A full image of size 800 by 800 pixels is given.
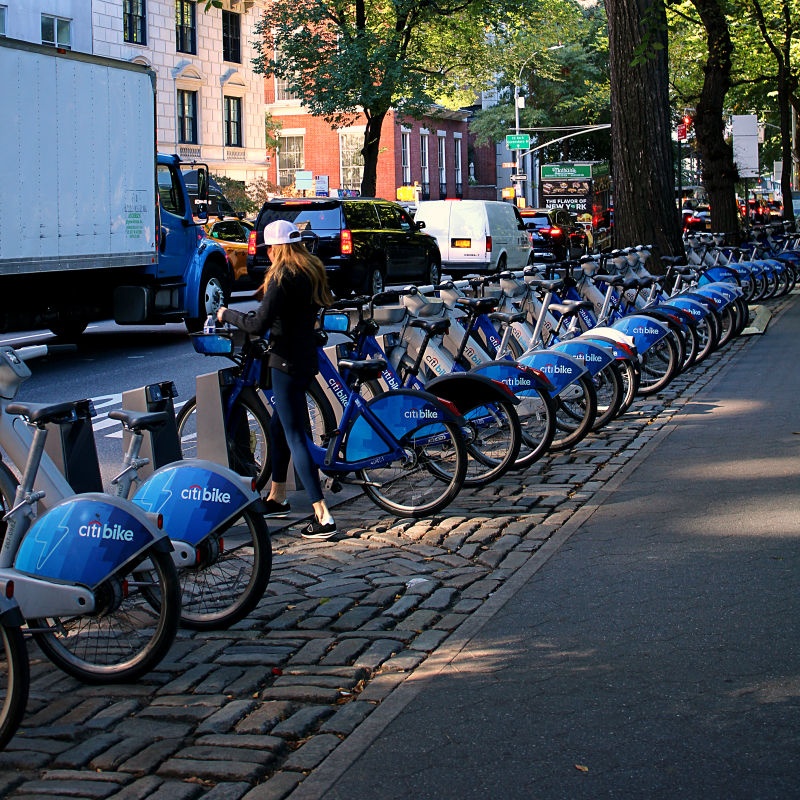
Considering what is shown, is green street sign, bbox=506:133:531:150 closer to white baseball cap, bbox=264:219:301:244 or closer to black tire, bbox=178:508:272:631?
white baseball cap, bbox=264:219:301:244

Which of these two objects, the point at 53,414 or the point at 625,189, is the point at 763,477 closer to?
the point at 53,414

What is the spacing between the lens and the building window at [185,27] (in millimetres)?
44344

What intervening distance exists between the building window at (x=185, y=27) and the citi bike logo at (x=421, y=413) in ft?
131

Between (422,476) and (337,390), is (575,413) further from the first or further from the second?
(337,390)

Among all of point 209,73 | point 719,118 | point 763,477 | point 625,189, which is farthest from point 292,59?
point 763,477

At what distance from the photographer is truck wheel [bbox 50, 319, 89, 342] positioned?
54.1 ft

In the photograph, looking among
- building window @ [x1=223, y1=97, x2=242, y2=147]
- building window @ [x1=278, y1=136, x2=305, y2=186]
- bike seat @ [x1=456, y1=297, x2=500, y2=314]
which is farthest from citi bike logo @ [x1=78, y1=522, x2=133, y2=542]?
building window @ [x1=278, y1=136, x2=305, y2=186]

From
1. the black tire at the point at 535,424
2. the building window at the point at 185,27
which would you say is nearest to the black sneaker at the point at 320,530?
the black tire at the point at 535,424

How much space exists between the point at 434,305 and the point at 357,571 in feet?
10.8

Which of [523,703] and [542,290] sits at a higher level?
[542,290]

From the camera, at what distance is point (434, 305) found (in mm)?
9102

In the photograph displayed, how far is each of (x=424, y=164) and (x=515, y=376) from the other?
192 feet

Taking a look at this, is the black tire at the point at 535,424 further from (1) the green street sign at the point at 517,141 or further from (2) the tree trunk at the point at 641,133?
(1) the green street sign at the point at 517,141

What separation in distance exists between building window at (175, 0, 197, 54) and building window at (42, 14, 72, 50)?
257 inches
